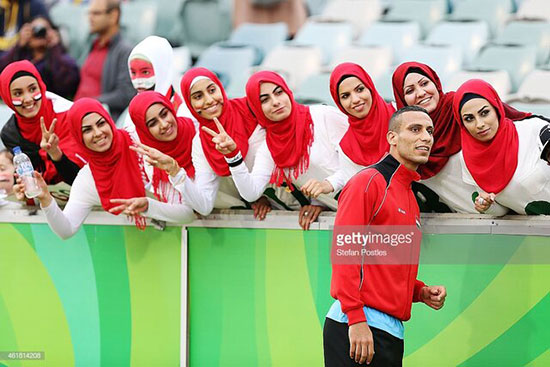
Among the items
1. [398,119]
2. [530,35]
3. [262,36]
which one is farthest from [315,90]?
[398,119]

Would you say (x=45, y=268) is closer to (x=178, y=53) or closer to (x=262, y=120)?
(x=262, y=120)

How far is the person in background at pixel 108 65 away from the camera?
7.56 metres

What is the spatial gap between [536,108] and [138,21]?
463 cm

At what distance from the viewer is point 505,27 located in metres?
7.98

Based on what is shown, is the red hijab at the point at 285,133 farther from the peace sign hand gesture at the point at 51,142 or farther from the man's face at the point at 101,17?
the man's face at the point at 101,17

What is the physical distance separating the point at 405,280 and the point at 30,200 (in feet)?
7.58

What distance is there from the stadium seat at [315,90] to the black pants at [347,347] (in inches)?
126

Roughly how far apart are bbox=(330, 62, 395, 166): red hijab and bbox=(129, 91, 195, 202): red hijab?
0.82 meters

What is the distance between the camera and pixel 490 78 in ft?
22.9

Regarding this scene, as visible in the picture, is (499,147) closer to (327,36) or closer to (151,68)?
(151,68)

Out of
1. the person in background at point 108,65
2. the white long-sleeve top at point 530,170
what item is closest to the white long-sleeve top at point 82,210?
the white long-sleeve top at point 530,170

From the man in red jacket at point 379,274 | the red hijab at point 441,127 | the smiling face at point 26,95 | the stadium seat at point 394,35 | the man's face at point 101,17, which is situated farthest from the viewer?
the stadium seat at point 394,35

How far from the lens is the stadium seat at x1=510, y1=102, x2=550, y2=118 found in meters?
5.33

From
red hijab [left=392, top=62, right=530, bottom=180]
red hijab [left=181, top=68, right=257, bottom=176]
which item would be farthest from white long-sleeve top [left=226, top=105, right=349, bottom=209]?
red hijab [left=392, top=62, right=530, bottom=180]
